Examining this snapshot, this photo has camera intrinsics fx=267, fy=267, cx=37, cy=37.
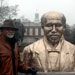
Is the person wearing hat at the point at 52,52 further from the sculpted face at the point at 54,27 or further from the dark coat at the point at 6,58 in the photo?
the dark coat at the point at 6,58

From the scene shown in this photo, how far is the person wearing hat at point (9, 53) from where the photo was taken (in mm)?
4230

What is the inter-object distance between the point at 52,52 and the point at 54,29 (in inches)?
17.7

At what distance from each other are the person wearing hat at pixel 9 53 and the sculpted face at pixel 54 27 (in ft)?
3.13

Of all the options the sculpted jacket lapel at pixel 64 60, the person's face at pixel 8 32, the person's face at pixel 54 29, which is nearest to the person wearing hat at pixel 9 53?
the person's face at pixel 8 32

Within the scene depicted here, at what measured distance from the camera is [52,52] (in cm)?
519

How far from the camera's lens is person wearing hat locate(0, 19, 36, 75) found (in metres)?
4.23

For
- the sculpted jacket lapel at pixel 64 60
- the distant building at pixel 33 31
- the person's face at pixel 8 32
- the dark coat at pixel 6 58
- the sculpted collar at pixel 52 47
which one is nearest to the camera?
the dark coat at pixel 6 58

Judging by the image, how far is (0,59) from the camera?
4227 millimetres

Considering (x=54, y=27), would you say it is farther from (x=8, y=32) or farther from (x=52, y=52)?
(x=8, y=32)

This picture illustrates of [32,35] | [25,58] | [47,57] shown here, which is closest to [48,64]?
[47,57]

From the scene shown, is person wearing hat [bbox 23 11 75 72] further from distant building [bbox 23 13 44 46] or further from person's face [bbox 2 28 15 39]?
distant building [bbox 23 13 44 46]

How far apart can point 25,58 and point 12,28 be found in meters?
0.98

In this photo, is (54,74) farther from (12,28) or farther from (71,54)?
(12,28)

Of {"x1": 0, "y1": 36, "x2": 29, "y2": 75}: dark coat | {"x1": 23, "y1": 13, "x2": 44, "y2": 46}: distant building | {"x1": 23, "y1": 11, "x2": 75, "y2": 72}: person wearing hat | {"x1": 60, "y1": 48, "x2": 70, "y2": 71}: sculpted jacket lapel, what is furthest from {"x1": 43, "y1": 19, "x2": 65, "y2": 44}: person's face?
{"x1": 23, "y1": 13, "x2": 44, "y2": 46}: distant building
